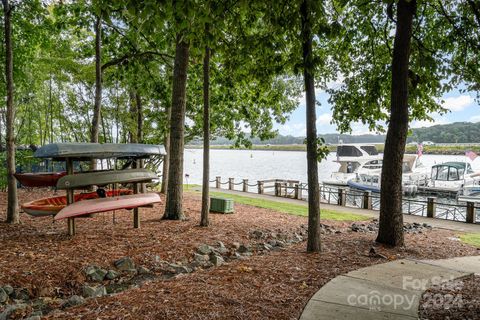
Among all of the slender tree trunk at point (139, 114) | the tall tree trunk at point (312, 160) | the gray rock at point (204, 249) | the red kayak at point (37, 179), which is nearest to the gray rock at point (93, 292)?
the gray rock at point (204, 249)

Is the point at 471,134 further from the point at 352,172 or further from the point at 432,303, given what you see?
the point at 432,303

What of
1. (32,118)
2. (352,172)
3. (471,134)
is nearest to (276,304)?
(32,118)

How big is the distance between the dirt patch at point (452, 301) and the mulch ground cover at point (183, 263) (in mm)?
1272

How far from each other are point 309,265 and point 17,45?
393 inches

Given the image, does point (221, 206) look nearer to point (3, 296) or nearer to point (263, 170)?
point (3, 296)

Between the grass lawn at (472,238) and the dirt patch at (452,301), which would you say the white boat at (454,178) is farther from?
the dirt patch at (452,301)

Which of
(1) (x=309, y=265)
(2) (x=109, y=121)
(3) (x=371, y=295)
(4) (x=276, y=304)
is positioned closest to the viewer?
(4) (x=276, y=304)

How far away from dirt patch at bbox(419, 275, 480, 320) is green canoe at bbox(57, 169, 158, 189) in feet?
20.9

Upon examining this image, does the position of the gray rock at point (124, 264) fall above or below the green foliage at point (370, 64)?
below

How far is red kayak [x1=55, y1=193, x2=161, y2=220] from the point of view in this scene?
6.73 meters

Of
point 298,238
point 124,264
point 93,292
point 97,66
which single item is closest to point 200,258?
point 124,264

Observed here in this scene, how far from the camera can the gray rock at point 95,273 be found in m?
5.26

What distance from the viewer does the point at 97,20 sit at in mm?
10539

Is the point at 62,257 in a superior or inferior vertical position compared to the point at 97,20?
inferior
